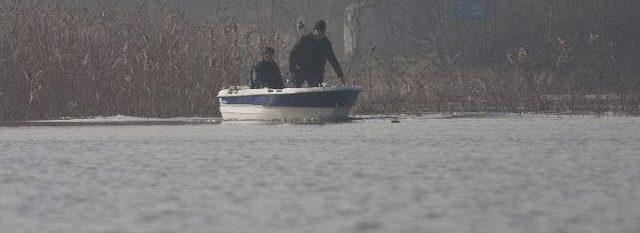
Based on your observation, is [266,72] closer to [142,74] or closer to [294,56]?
[294,56]

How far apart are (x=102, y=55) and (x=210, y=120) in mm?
2113

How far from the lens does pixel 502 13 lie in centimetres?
4591

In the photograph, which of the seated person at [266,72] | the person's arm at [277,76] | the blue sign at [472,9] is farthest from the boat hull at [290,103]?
the blue sign at [472,9]

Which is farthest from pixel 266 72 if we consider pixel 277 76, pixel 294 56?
pixel 294 56

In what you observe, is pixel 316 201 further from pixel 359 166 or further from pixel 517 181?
pixel 359 166

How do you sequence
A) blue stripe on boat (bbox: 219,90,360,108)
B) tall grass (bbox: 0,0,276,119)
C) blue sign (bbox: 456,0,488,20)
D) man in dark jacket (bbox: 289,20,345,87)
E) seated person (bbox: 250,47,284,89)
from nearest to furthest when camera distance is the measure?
tall grass (bbox: 0,0,276,119) → blue stripe on boat (bbox: 219,90,360,108) → seated person (bbox: 250,47,284,89) → man in dark jacket (bbox: 289,20,345,87) → blue sign (bbox: 456,0,488,20)

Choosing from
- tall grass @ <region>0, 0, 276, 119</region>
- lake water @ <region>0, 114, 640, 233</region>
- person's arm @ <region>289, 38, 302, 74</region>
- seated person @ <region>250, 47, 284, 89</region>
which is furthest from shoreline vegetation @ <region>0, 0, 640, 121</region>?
lake water @ <region>0, 114, 640, 233</region>

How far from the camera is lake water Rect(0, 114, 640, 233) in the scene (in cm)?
1075

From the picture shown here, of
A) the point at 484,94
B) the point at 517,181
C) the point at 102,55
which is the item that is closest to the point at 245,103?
the point at 102,55

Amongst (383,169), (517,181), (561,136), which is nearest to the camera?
(517,181)

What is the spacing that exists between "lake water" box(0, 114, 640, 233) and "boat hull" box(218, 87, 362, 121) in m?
3.66

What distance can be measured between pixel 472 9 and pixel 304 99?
814 inches

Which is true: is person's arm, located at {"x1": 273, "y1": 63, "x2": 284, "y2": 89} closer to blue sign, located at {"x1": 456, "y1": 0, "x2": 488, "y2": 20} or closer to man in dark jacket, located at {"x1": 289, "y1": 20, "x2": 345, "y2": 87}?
man in dark jacket, located at {"x1": 289, "y1": 20, "x2": 345, "y2": 87}

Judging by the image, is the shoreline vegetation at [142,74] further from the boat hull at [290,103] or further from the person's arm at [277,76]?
the person's arm at [277,76]
